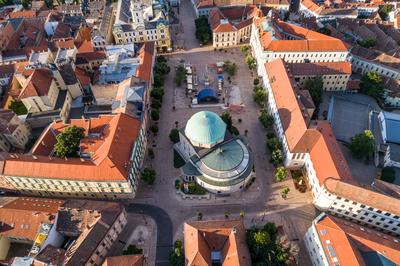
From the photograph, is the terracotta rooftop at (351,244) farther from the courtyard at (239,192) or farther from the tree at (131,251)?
the tree at (131,251)

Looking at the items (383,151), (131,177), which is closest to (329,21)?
(383,151)

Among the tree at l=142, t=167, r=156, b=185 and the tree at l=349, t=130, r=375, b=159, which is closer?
the tree at l=142, t=167, r=156, b=185

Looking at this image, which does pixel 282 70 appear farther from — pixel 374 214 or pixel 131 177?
pixel 131 177

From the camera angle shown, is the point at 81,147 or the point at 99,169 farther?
the point at 81,147

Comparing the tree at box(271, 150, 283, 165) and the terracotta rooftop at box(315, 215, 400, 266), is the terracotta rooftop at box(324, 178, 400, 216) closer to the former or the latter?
the terracotta rooftop at box(315, 215, 400, 266)

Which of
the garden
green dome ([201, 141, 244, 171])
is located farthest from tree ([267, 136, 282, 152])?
the garden

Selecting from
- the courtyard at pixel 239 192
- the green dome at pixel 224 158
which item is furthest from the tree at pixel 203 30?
the green dome at pixel 224 158
